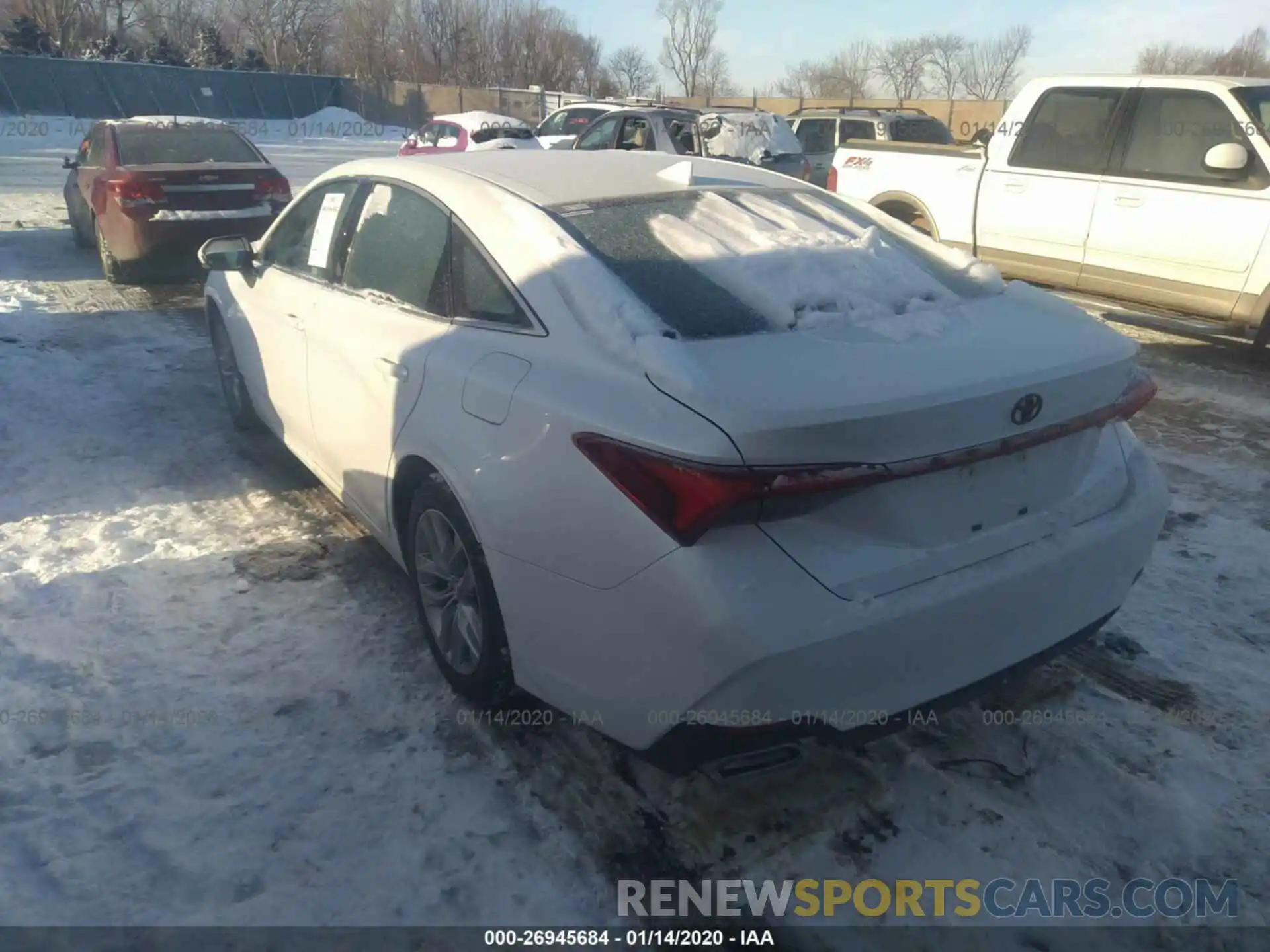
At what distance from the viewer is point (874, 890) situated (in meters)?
2.29

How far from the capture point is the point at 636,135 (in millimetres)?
13219

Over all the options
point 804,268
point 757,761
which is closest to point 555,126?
point 804,268

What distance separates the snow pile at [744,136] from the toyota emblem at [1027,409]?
436 inches

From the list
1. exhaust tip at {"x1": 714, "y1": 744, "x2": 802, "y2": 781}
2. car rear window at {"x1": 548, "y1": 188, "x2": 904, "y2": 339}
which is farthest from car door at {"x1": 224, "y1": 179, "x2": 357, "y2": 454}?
exhaust tip at {"x1": 714, "y1": 744, "x2": 802, "y2": 781}

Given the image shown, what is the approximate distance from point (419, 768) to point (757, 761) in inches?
42.5

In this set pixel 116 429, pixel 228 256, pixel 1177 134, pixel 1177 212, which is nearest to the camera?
pixel 228 256

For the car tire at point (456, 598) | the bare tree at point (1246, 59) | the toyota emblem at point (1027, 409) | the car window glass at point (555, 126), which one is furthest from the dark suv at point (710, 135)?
the bare tree at point (1246, 59)

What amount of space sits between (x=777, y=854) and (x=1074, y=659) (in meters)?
1.44

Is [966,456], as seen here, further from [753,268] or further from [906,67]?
[906,67]

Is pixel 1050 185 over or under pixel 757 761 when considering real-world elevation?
over

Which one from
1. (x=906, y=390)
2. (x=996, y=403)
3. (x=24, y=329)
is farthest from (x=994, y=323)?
(x=24, y=329)

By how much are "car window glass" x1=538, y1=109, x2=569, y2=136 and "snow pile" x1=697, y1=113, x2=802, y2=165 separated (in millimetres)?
6197

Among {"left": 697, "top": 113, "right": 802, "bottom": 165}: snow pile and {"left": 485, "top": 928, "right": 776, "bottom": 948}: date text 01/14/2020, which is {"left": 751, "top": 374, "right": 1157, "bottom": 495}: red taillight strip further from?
{"left": 697, "top": 113, "right": 802, "bottom": 165}: snow pile

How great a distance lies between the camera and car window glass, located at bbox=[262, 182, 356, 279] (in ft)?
12.4
